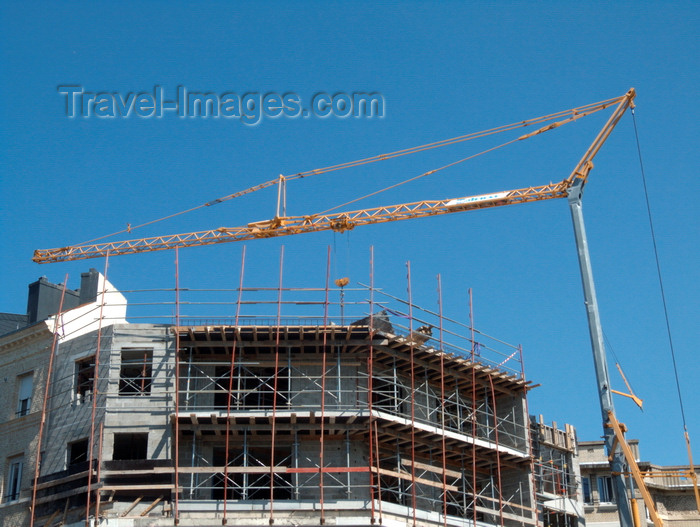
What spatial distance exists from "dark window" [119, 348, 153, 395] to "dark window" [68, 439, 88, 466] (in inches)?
101

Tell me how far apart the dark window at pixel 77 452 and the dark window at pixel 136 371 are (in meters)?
2.56

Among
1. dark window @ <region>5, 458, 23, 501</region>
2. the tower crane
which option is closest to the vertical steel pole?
the tower crane

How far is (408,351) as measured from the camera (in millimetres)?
42281

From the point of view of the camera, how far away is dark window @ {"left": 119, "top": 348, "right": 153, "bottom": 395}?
40250 mm

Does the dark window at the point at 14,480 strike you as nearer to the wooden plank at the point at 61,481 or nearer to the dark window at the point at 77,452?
the wooden plank at the point at 61,481

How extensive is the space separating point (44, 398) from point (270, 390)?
946 cm

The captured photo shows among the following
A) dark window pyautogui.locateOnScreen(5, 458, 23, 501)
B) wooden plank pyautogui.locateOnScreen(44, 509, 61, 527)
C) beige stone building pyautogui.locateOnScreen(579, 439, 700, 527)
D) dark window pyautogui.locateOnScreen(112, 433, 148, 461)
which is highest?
beige stone building pyautogui.locateOnScreen(579, 439, 700, 527)

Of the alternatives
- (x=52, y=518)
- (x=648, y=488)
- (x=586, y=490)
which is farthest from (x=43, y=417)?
(x=648, y=488)

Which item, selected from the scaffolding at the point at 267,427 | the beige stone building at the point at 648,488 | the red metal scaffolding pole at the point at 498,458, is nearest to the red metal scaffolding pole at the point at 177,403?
the scaffolding at the point at 267,427

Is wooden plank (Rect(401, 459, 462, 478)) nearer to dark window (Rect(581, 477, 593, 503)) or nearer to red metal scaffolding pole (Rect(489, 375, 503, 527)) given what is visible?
red metal scaffolding pole (Rect(489, 375, 503, 527))

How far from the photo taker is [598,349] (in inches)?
1827

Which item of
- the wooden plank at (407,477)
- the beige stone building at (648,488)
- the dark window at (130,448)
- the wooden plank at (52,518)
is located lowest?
the wooden plank at (52,518)

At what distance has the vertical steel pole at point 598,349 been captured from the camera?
4288 centimetres

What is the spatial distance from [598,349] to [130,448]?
21.4m
